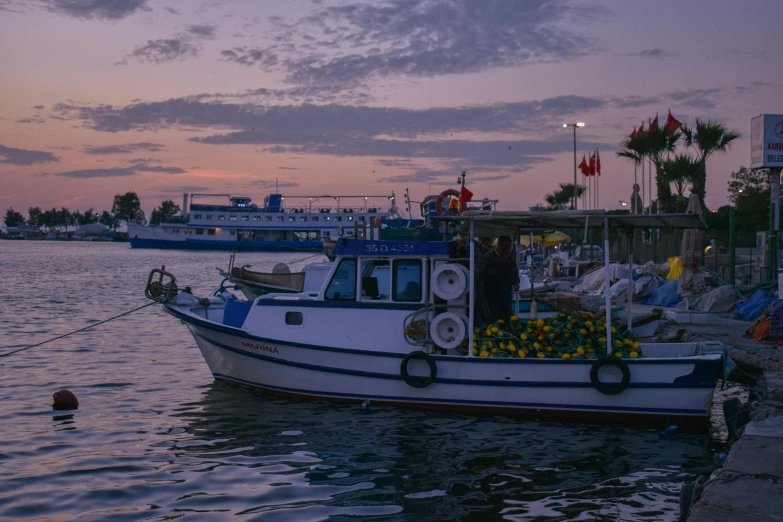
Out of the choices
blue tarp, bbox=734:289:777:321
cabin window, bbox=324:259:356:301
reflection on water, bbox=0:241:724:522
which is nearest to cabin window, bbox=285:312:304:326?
cabin window, bbox=324:259:356:301

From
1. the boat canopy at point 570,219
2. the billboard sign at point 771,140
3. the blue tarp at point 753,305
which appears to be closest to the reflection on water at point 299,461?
the boat canopy at point 570,219

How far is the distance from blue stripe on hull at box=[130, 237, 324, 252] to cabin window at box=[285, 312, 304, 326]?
8582 centimetres

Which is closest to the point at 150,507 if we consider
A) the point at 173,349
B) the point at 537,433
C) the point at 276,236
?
the point at 537,433

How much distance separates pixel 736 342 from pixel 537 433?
Result: 5930 mm

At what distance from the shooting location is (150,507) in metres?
7.75

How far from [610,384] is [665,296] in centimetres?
1295

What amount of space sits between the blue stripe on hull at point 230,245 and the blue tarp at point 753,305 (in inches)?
3191

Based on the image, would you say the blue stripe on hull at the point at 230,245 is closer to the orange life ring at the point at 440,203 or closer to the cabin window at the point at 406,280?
the orange life ring at the point at 440,203

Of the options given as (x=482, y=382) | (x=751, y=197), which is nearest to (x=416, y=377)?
(x=482, y=382)

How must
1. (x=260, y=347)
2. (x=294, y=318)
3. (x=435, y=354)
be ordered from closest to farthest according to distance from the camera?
(x=435, y=354)
(x=294, y=318)
(x=260, y=347)

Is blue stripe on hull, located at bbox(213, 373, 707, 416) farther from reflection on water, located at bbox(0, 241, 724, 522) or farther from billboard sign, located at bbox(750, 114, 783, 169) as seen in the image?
billboard sign, located at bbox(750, 114, 783, 169)

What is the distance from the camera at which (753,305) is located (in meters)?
17.7

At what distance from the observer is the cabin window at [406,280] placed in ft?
36.8

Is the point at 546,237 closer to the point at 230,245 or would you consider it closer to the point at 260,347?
the point at 260,347
